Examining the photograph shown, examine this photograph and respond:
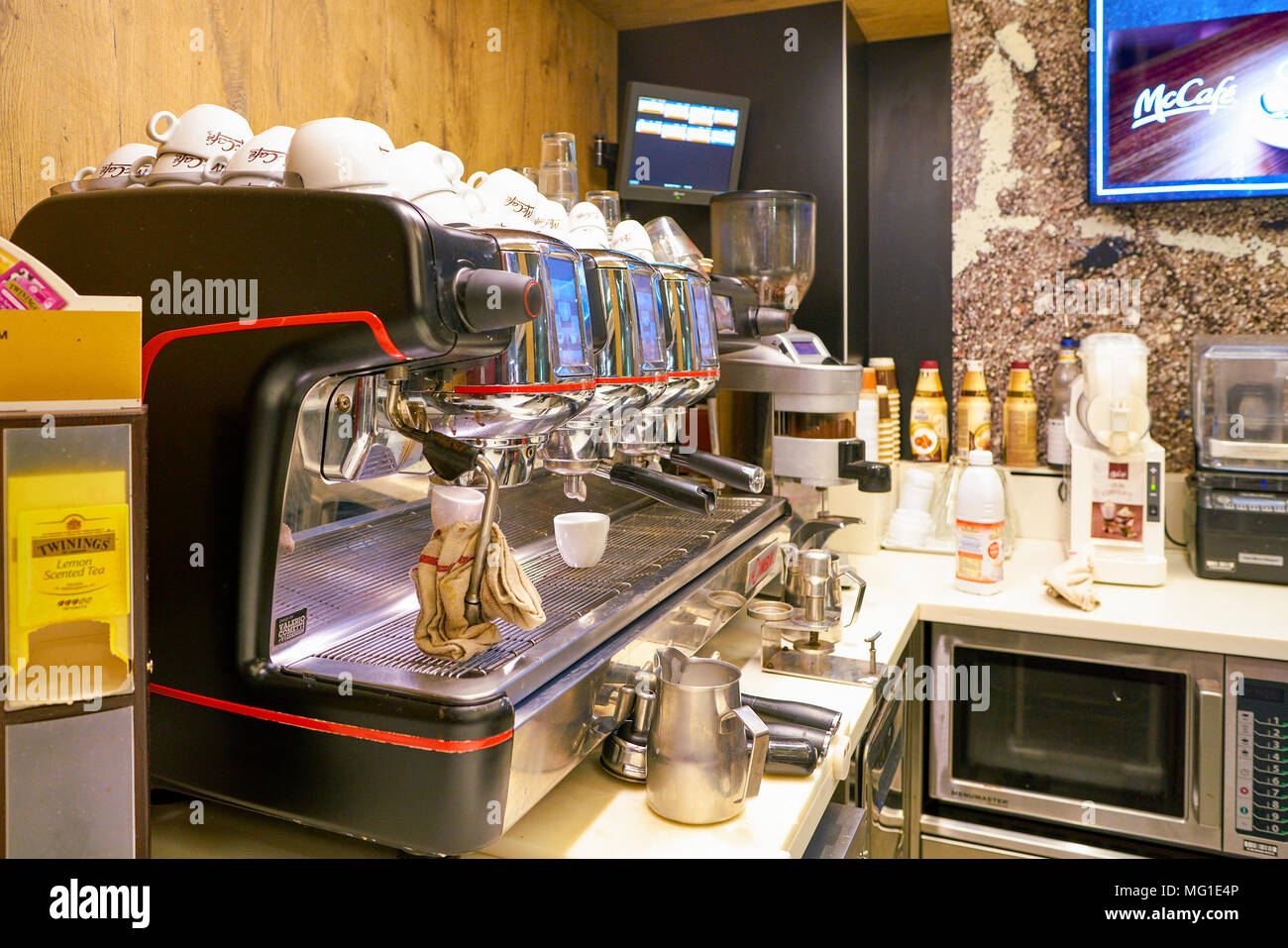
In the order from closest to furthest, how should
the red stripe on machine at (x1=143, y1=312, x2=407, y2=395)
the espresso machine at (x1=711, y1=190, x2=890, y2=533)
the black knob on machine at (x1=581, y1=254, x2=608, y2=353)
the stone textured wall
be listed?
the red stripe on machine at (x1=143, y1=312, x2=407, y2=395) < the black knob on machine at (x1=581, y1=254, x2=608, y2=353) < the espresso machine at (x1=711, y1=190, x2=890, y2=533) < the stone textured wall

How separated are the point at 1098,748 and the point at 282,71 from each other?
1.85 meters

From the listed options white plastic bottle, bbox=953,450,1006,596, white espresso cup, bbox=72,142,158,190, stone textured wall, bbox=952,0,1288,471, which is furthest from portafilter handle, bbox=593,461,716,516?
stone textured wall, bbox=952,0,1288,471

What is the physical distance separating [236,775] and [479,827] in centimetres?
24

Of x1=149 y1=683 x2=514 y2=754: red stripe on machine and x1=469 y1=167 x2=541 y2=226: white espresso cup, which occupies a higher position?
x1=469 y1=167 x2=541 y2=226: white espresso cup

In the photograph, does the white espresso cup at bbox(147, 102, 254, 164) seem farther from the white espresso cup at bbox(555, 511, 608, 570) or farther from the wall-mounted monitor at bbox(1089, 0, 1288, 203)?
the wall-mounted monitor at bbox(1089, 0, 1288, 203)

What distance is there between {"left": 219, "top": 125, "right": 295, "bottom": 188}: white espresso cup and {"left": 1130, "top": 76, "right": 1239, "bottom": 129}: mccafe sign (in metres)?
2.17

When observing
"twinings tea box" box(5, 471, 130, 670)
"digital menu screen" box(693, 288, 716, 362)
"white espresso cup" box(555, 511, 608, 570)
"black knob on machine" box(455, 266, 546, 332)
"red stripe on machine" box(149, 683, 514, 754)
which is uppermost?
"digital menu screen" box(693, 288, 716, 362)

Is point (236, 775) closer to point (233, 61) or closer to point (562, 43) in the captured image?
point (233, 61)

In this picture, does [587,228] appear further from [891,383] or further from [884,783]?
[891,383]

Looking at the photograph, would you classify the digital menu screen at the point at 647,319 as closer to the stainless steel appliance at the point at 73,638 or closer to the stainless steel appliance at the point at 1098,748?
the stainless steel appliance at the point at 73,638

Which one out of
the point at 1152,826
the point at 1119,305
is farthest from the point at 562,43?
the point at 1152,826

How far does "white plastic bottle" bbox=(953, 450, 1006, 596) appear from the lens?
6.25 feet

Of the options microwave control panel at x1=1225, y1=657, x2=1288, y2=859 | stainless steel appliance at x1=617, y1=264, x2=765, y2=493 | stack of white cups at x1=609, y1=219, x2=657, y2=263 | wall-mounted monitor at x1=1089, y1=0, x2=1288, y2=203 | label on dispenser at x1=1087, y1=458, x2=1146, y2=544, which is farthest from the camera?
wall-mounted monitor at x1=1089, y1=0, x2=1288, y2=203

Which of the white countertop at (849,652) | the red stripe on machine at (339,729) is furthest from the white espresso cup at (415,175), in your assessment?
the white countertop at (849,652)
